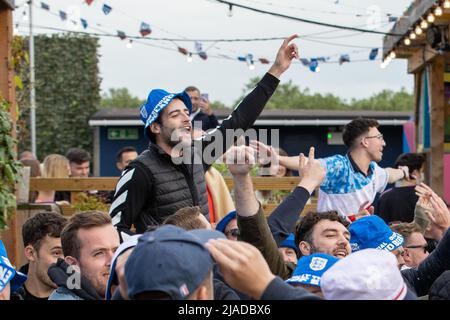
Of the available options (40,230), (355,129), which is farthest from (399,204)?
(40,230)

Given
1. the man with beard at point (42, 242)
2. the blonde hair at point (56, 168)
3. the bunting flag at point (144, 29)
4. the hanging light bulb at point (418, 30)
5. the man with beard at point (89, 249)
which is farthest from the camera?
the bunting flag at point (144, 29)

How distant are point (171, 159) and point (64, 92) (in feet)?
67.3

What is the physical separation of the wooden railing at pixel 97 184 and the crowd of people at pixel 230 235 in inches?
59.8

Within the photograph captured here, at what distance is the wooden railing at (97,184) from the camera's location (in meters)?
8.25

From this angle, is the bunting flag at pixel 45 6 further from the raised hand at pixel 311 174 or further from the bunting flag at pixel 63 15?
the raised hand at pixel 311 174

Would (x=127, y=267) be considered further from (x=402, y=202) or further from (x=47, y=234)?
(x=402, y=202)

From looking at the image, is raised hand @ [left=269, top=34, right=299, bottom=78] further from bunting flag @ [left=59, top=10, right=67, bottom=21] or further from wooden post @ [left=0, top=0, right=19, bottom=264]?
bunting flag @ [left=59, top=10, right=67, bottom=21]

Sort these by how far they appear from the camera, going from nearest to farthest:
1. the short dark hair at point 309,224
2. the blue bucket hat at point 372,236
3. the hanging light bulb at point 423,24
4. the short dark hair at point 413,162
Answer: the short dark hair at point 309,224, the blue bucket hat at point 372,236, the short dark hair at point 413,162, the hanging light bulb at point 423,24

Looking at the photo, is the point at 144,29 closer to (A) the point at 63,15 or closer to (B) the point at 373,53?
(A) the point at 63,15

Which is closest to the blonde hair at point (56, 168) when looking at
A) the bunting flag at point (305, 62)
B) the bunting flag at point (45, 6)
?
the bunting flag at point (45, 6)

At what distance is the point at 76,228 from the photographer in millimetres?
3824

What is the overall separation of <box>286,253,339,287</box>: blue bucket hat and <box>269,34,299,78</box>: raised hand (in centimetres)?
177

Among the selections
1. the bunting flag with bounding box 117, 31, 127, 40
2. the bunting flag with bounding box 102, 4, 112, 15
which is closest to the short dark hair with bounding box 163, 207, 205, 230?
the bunting flag with bounding box 102, 4, 112, 15
